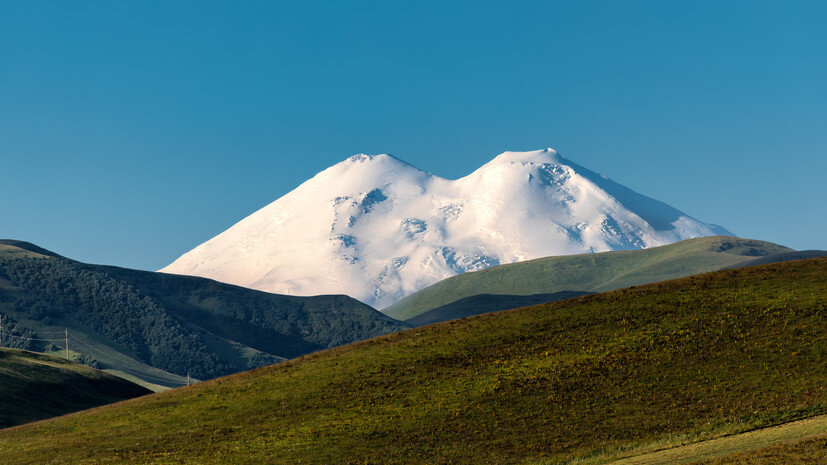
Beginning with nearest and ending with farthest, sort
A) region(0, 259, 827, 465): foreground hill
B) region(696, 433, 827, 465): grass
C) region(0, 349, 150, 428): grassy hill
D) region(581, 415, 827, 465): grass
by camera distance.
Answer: region(696, 433, 827, 465): grass
region(581, 415, 827, 465): grass
region(0, 259, 827, 465): foreground hill
region(0, 349, 150, 428): grassy hill

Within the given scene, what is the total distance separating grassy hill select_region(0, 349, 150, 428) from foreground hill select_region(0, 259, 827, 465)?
2343cm

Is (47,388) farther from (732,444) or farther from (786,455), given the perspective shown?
(786,455)

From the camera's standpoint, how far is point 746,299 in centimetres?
8025

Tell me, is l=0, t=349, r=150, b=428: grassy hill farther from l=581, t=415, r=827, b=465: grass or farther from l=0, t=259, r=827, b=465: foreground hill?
l=581, t=415, r=827, b=465: grass

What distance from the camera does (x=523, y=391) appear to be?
67.2 m

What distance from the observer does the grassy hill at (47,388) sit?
333ft

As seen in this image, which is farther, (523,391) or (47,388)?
(47,388)

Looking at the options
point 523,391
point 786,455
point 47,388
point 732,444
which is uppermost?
point 47,388

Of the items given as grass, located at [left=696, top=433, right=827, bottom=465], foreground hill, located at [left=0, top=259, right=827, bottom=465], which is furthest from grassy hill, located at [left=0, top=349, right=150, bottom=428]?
grass, located at [left=696, top=433, right=827, bottom=465]

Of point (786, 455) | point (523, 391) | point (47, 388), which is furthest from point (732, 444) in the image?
point (47, 388)

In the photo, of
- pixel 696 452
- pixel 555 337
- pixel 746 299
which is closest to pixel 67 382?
pixel 555 337

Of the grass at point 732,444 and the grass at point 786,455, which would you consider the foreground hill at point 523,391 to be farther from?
the grass at point 786,455

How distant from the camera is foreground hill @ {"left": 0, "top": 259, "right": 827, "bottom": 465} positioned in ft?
186

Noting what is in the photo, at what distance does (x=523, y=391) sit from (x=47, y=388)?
74.6m
